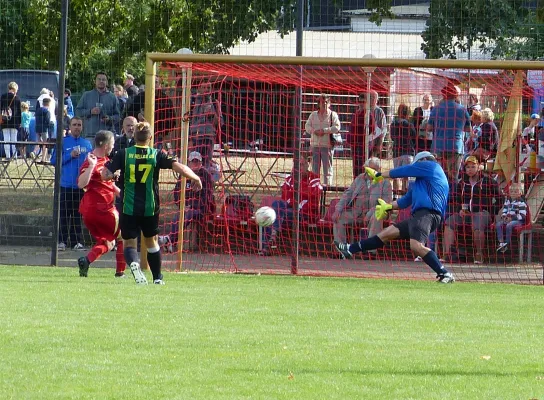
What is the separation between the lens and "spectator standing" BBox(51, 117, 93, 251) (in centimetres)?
1633

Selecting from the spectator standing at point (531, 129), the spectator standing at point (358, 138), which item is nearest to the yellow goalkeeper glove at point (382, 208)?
the spectator standing at point (358, 138)

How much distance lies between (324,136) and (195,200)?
6.75 ft

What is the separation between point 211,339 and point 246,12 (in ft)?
30.7

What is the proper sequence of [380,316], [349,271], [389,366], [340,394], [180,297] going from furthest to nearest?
[349,271] → [180,297] → [380,316] → [389,366] → [340,394]

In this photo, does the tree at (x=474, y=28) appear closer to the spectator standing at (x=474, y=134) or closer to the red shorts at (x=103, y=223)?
the spectator standing at (x=474, y=134)

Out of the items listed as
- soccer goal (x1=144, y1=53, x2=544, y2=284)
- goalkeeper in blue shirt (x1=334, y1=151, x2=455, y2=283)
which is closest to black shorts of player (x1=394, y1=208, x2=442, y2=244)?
goalkeeper in blue shirt (x1=334, y1=151, x2=455, y2=283)

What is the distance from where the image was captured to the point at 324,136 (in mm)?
16625

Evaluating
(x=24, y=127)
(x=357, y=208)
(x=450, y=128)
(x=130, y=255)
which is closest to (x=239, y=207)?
(x=357, y=208)

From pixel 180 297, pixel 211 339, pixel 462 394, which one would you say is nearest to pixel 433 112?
pixel 180 297

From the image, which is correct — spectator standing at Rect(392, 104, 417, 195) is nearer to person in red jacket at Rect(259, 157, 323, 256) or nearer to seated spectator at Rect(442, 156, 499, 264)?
seated spectator at Rect(442, 156, 499, 264)

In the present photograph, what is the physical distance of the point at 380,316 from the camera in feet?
34.1

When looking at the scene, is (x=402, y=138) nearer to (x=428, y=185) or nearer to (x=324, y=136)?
(x=324, y=136)

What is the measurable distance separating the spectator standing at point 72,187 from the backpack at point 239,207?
2141mm

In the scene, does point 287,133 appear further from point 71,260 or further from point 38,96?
point 38,96
